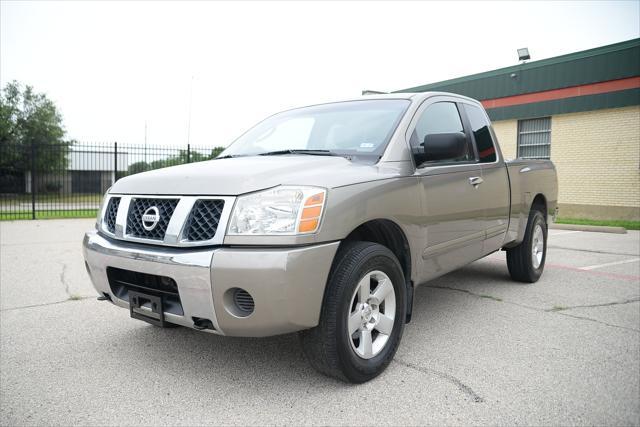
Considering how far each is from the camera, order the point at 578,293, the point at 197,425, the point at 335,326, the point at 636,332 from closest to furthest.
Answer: the point at 197,425 → the point at 335,326 → the point at 636,332 → the point at 578,293

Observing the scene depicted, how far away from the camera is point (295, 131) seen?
160 inches

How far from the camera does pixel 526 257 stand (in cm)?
545

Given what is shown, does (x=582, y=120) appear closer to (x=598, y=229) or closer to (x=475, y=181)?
(x=598, y=229)

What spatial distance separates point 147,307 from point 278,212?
3.25 feet

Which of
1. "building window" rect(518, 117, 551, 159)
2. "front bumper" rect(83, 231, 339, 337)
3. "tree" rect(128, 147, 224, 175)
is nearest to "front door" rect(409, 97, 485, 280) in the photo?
"front bumper" rect(83, 231, 339, 337)

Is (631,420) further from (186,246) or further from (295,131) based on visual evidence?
(295,131)

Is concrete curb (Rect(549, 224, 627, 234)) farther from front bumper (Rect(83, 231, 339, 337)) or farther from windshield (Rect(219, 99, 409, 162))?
front bumper (Rect(83, 231, 339, 337))

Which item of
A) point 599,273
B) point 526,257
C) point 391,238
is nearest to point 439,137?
point 391,238

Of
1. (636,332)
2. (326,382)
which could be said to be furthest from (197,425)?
(636,332)

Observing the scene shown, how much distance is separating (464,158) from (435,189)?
79cm

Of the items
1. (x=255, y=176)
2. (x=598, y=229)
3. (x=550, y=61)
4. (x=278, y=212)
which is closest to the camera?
Answer: (x=278, y=212)

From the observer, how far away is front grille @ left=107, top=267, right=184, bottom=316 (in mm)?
2707

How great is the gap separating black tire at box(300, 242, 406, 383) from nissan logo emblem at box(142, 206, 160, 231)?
3.41 feet

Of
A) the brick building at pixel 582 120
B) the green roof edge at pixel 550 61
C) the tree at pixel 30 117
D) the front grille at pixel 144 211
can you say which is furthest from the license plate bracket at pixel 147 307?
the tree at pixel 30 117
